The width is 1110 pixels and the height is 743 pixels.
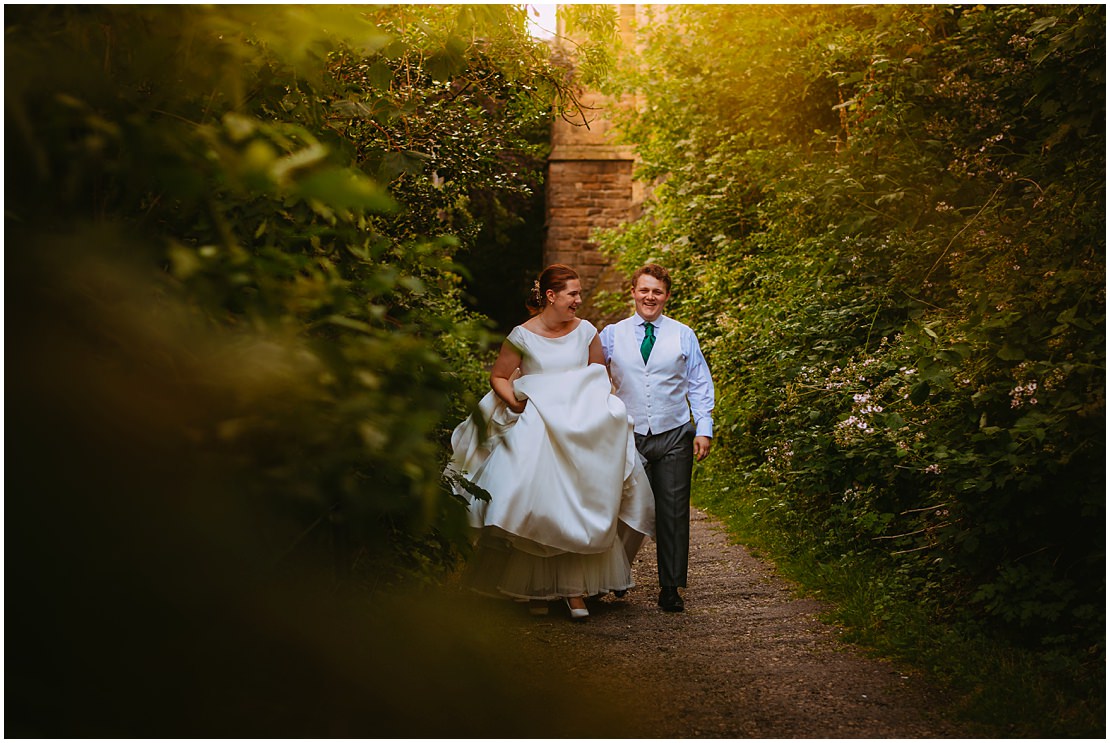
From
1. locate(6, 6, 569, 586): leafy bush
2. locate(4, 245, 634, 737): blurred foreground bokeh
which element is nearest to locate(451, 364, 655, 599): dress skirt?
locate(6, 6, 569, 586): leafy bush

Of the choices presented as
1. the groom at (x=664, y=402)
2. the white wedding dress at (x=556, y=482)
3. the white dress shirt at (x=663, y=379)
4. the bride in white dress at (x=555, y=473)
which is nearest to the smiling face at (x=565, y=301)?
the bride in white dress at (x=555, y=473)

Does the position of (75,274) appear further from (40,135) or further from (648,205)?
(648,205)

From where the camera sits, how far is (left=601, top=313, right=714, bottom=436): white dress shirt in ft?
18.4

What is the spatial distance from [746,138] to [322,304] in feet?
27.1

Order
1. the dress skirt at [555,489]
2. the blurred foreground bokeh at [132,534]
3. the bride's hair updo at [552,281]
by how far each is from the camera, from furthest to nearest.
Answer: the bride's hair updo at [552,281], the dress skirt at [555,489], the blurred foreground bokeh at [132,534]

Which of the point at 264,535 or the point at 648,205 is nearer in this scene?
the point at 264,535

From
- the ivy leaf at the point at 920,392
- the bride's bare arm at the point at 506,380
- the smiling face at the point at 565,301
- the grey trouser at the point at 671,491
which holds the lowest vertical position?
the grey trouser at the point at 671,491

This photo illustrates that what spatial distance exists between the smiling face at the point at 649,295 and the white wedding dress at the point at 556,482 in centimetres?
43

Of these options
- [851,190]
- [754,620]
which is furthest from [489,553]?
[851,190]

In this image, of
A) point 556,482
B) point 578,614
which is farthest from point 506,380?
point 578,614

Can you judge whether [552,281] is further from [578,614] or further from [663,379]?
[578,614]

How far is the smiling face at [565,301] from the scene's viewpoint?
549 cm

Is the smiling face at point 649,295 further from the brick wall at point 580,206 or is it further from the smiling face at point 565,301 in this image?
the brick wall at point 580,206

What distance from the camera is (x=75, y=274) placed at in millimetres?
1718
